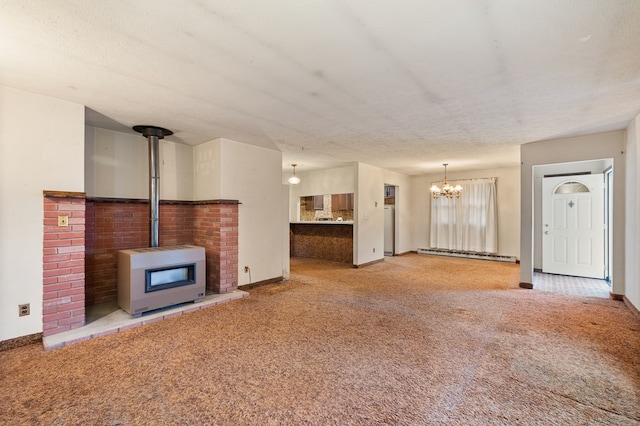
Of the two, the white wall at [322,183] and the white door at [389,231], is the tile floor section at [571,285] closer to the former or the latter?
the white door at [389,231]

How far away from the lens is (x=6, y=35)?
71.8 inches

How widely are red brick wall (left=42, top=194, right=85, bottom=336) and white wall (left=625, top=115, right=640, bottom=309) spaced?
6.18 m

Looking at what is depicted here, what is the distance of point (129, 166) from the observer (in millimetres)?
4074

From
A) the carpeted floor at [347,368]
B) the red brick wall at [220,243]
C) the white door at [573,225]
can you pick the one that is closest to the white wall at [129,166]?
the red brick wall at [220,243]

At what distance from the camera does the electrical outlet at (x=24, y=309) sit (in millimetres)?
2670

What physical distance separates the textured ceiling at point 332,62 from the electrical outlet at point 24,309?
200 centimetres

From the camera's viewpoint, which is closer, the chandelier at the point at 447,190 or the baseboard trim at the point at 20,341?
the baseboard trim at the point at 20,341

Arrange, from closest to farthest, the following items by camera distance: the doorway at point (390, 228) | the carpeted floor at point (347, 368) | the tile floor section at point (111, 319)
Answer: the carpeted floor at point (347, 368) < the tile floor section at point (111, 319) < the doorway at point (390, 228)

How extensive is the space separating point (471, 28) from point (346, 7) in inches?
31.5

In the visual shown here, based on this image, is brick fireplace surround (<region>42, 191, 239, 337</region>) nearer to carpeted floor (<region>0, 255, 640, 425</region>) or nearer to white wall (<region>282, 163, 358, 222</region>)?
carpeted floor (<region>0, 255, 640, 425</region>)

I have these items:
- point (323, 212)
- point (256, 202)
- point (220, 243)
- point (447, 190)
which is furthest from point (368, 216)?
point (220, 243)

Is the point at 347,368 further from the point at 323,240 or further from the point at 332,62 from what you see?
the point at 323,240

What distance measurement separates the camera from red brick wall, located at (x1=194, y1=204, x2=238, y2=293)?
14.1 ft

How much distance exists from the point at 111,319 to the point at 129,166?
6.78ft
